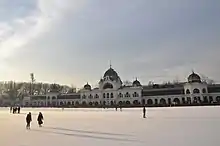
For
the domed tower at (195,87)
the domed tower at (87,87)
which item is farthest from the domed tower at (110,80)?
the domed tower at (195,87)

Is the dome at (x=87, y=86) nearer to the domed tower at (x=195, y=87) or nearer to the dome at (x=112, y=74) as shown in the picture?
the dome at (x=112, y=74)

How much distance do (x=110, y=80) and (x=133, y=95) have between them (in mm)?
10372

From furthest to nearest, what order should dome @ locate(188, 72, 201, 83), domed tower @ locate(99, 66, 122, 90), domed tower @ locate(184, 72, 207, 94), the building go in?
domed tower @ locate(99, 66, 122, 90) < dome @ locate(188, 72, 201, 83) < domed tower @ locate(184, 72, 207, 94) < the building

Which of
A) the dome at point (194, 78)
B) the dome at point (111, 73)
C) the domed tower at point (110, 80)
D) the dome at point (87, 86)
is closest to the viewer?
the dome at point (194, 78)

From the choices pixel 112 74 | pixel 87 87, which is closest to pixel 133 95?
pixel 112 74

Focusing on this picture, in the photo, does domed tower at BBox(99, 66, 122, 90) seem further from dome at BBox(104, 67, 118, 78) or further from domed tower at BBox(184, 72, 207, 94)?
domed tower at BBox(184, 72, 207, 94)

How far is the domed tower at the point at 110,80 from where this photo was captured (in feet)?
323

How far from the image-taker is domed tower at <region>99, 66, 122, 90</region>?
98.4 metres

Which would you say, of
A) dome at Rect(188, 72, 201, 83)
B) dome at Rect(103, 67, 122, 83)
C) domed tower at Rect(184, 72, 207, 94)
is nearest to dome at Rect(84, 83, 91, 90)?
dome at Rect(103, 67, 122, 83)

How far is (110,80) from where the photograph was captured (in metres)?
99.2

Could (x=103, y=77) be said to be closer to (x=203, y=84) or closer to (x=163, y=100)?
(x=163, y=100)

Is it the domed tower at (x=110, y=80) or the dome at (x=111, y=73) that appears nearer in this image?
the domed tower at (x=110, y=80)

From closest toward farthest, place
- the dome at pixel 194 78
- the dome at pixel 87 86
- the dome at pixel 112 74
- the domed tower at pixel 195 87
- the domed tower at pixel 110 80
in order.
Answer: the domed tower at pixel 195 87 → the dome at pixel 194 78 → the domed tower at pixel 110 80 → the dome at pixel 112 74 → the dome at pixel 87 86

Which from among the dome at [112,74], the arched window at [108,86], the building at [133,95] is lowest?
the building at [133,95]
